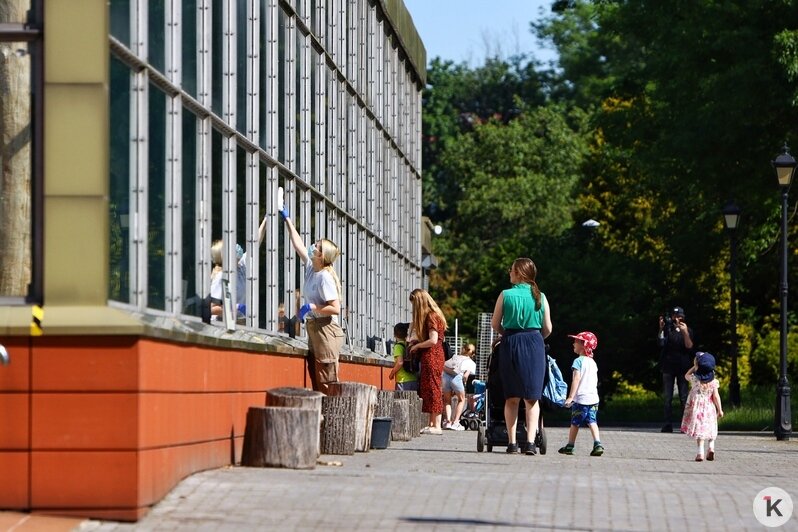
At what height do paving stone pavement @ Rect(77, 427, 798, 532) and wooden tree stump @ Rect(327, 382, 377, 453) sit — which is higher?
wooden tree stump @ Rect(327, 382, 377, 453)

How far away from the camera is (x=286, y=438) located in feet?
45.2

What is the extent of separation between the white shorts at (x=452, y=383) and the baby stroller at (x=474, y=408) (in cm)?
125

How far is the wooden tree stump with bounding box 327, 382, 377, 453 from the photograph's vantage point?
671 inches

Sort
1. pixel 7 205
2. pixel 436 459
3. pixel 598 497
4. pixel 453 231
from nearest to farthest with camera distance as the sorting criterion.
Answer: pixel 7 205, pixel 598 497, pixel 436 459, pixel 453 231

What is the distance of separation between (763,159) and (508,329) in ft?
61.6

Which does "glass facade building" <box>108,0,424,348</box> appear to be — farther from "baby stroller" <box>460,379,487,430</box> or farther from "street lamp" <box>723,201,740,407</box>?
"street lamp" <box>723,201,740,407</box>

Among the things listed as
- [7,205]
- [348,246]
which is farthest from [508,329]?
[348,246]

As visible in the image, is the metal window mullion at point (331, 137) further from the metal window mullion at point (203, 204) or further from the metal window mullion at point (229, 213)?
the metal window mullion at point (203, 204)

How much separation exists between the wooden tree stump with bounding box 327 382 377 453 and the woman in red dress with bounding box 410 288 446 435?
3.52 m

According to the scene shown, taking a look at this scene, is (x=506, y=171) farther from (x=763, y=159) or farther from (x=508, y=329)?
(x=508, y=329)

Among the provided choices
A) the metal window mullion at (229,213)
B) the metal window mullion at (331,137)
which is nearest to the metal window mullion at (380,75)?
the metal window mullion at (331,137)

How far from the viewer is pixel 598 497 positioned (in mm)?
12164

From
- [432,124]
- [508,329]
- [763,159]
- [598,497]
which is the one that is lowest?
[598,497]

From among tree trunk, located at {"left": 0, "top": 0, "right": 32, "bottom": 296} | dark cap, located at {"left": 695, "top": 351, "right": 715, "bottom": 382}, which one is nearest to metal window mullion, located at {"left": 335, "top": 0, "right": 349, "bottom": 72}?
dark cap, located at {"left": 695, "top": 351, "right": 715, "bottom": 382}
